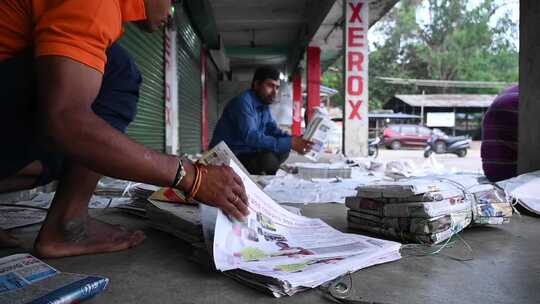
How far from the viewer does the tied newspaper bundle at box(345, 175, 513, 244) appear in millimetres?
1324

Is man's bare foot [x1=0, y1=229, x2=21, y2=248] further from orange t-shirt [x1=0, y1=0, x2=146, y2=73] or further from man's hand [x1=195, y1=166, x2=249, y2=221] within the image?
man's hand [x1=195, y1=166, x2=249, y2=221]

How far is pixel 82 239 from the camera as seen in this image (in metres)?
1.26

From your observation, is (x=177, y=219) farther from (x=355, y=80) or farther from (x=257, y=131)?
(x=355, y=80)

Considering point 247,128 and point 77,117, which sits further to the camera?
point 247,128

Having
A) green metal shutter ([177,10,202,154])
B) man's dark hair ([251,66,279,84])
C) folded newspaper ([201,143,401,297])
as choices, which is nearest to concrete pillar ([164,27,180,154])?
green metal shutter ([177,10,202,154])

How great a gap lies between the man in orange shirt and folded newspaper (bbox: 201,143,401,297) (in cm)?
8

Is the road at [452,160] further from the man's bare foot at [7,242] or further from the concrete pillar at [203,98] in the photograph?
the man's bare foot at [7,242]

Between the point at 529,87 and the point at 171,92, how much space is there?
4320 mm

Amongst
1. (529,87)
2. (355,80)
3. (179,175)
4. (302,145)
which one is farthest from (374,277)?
(355,80)

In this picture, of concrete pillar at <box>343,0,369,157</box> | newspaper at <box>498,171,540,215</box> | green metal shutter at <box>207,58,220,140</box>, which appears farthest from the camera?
green metal shutter at <box>207,58,220,140</box>

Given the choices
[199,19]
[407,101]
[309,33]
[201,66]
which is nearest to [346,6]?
[309,33]

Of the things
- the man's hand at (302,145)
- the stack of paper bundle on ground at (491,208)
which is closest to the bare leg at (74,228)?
the stack of paper bundle on ground at (491,208)

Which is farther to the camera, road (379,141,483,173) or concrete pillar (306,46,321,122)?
concrete pillar (306,46,321,122)

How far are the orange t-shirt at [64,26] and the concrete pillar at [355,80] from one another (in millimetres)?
5514
